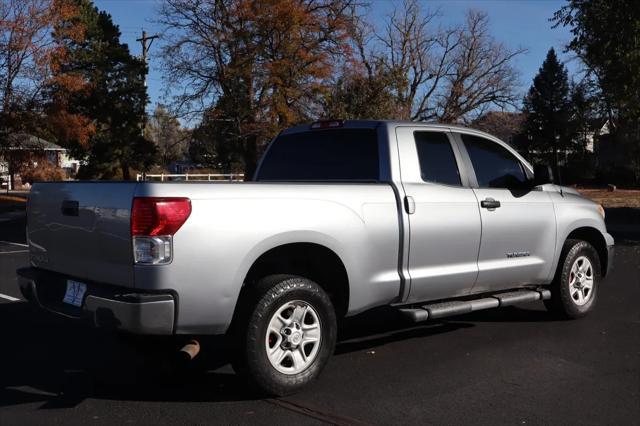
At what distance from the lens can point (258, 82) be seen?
28062 mm

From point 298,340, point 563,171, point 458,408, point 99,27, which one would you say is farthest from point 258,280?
point 563,171

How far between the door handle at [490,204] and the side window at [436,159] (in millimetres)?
258

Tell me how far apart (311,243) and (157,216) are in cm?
119

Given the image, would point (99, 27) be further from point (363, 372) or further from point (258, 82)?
point (363, 372)

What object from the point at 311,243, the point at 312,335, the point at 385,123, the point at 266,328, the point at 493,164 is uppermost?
the point at 385,123

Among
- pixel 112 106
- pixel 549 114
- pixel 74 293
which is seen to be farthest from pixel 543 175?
pixel 549 114

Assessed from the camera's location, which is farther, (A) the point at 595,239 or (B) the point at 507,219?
(A) the point at 595,239

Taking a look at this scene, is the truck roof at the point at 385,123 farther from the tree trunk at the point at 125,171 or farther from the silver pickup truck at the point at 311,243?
the tree trunk at the point at 125,171

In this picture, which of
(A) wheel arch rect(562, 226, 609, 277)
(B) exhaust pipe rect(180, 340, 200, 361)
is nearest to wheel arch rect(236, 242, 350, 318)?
(B) exhaust pipe rect(180, 340, 200, 361)

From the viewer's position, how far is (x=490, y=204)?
6.03 m

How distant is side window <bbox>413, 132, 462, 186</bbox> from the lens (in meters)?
5.81

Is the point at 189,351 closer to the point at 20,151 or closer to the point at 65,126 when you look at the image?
the point at 65,126

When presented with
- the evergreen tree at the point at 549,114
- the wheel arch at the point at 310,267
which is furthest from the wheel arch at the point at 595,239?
the evergreen tree at the point at 549,114

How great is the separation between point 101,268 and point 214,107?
25.6 m
